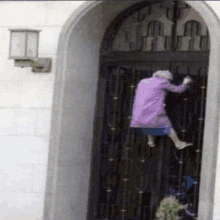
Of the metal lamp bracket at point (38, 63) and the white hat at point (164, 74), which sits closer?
the white hat at point (164, 74)

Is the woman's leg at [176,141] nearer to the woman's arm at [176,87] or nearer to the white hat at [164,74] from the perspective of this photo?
the woman's arm at [176,87]

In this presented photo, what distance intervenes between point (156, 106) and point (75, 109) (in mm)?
1338

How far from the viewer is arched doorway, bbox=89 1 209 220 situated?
783cm

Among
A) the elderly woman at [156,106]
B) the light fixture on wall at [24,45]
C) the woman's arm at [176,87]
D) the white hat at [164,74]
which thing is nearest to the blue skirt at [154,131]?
the elderly woman at [156,106]

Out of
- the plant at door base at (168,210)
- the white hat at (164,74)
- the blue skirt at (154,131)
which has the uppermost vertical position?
the white hat at (164,74)

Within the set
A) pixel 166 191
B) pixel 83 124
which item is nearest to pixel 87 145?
pixel 83 124

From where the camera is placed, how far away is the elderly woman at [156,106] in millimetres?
7770

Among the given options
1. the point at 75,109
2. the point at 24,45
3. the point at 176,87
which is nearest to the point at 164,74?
the point at 176,87

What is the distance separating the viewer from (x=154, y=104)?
7777 mm

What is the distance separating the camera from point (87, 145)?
8328 mm

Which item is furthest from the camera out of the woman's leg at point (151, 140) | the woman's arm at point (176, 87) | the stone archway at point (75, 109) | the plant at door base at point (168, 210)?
the woman's leg at point (151, 140)

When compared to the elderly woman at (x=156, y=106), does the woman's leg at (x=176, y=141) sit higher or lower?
lower

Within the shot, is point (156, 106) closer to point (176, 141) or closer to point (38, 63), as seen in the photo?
point (176, 141)

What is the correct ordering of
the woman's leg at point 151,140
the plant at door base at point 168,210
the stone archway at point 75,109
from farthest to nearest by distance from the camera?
1. the woman's leg at point 151,140
2. the stone archway at point 75,109
3. the plant at door base at point 168,210
